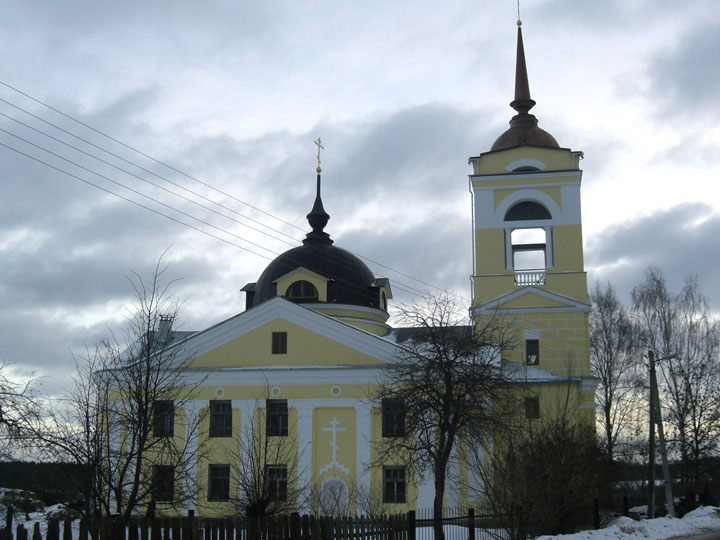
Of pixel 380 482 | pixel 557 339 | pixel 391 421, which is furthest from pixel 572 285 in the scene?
pixel 380 482

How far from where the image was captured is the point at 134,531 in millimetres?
10078

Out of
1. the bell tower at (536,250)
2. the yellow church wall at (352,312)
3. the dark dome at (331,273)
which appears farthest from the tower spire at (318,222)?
the bell tower at (536,250)

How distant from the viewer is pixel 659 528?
859 inches

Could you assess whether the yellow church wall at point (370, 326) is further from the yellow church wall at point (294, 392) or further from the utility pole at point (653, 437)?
the utility pole at point (653, 437)

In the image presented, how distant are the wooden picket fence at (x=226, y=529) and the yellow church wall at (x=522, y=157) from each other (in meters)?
19.9

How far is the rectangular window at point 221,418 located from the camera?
2852cm

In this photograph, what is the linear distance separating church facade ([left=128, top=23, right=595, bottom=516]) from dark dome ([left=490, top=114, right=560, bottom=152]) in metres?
0.06

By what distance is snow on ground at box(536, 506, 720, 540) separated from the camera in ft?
59.4

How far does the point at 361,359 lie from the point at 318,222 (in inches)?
527

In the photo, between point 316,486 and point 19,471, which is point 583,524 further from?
point 19,471

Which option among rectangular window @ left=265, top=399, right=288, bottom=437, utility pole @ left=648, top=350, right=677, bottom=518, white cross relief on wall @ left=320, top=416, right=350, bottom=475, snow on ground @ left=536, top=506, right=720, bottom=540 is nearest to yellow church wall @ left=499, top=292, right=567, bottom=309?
utility pole @ left=648, top=350, right=677, bottom=518

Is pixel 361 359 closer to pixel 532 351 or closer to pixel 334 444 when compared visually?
pixel 334 444

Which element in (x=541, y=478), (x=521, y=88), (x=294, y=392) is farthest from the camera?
(x=521, y=88)

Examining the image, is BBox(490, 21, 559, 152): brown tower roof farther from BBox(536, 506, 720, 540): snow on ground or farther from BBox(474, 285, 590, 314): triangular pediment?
BBox(536, 506, 720, 540): snow on ground
